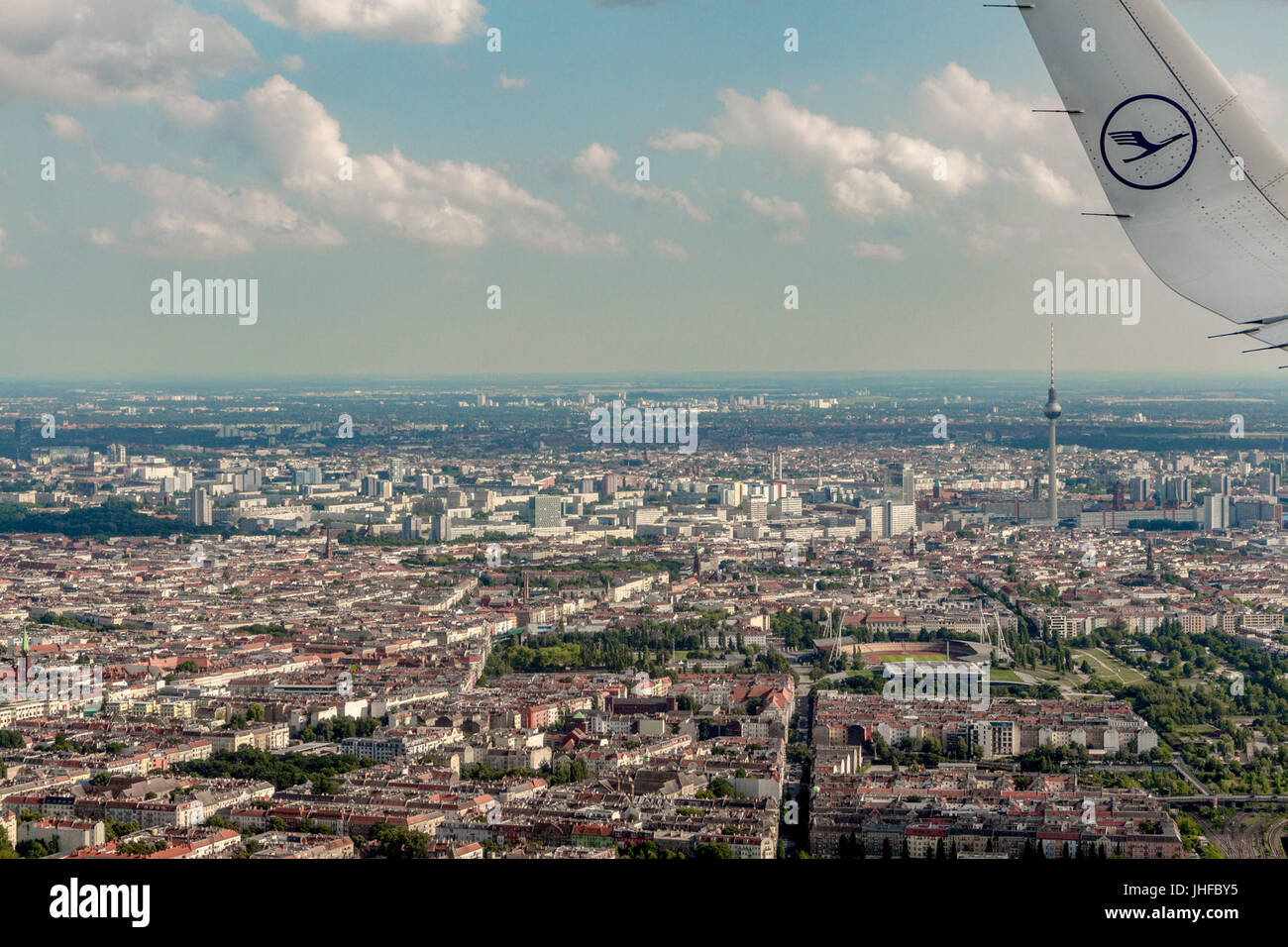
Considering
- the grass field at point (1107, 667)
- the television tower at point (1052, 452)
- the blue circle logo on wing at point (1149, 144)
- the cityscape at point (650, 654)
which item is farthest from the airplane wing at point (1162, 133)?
the television tower at point (1052, 452)

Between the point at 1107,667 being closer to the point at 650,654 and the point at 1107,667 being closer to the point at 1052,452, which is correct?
the point at 650,654

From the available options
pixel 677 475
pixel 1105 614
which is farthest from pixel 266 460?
pixel 1105 614

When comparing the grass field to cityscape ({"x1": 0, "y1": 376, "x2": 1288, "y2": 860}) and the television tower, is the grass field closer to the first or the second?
cityscape ({"x1": 0, "y1": 376, "x2": 1288, "y2": 860})

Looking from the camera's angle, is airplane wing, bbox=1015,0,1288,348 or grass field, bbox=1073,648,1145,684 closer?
airplane wing, bbox=1015,0,1288,348

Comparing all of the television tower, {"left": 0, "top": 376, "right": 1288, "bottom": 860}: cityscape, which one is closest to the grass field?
{"left": 0, "top": 376, "right": 1288, "bottom": 860}: cityscape

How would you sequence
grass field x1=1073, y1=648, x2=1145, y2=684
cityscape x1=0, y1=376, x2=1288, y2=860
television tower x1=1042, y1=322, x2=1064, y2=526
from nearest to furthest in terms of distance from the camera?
cityscape x1=0, y1=376, x2=1288, y2=860 < grass field x1=1073, y1=648, x2=1145, y2=684 < television tower x1=1042, y1=322, x2=1064, y2=526
